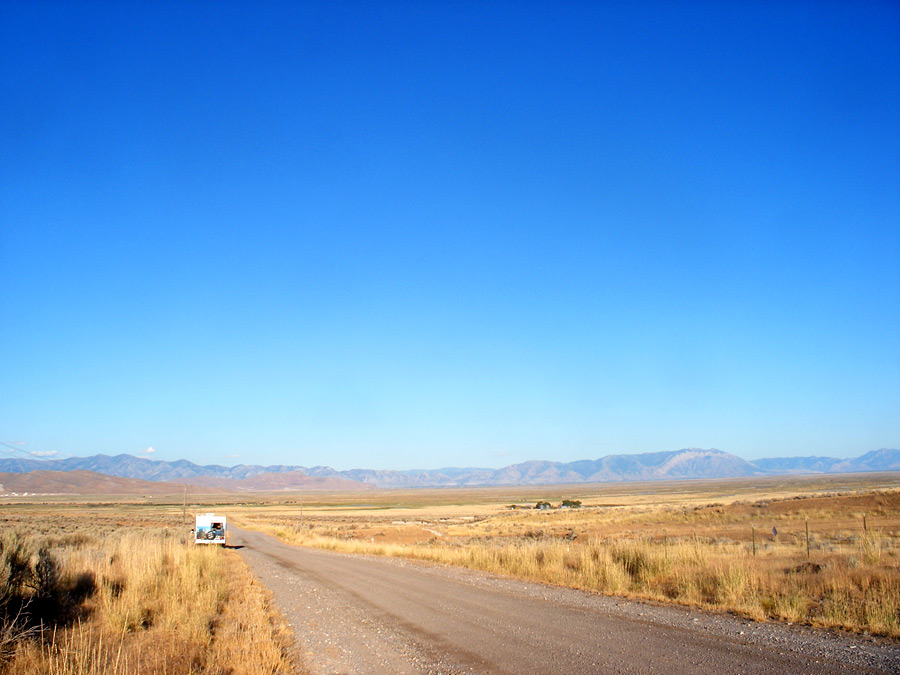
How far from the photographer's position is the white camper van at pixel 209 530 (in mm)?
29550

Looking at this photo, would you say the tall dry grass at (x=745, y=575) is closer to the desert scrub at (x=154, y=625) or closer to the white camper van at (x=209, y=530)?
the desert scrub at (x=154, y=625)

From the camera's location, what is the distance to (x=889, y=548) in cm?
1842

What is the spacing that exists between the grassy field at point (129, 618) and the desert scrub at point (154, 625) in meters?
Result: 0.02

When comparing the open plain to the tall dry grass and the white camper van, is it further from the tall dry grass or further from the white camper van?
the white camper van

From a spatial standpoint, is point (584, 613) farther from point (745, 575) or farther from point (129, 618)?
→ point (129, 618)

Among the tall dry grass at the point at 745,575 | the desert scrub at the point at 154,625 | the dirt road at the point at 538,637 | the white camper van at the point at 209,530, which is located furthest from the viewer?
the white camper van at the point at 209,530

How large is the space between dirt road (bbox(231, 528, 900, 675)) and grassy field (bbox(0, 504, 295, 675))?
874 mm

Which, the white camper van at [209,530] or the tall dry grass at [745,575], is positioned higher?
the tall dry grass at [745,575]

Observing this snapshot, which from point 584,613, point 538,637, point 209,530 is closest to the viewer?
point 538,637

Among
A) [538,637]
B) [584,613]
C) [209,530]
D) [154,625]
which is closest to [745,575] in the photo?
[584,613]

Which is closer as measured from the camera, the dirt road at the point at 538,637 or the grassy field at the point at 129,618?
the dirt road at the point at 538,637

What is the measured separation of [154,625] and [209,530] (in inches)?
843

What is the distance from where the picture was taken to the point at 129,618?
1062cm

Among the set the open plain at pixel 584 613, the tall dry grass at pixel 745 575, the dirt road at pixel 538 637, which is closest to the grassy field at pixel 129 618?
the open plain at pixel 584 613
